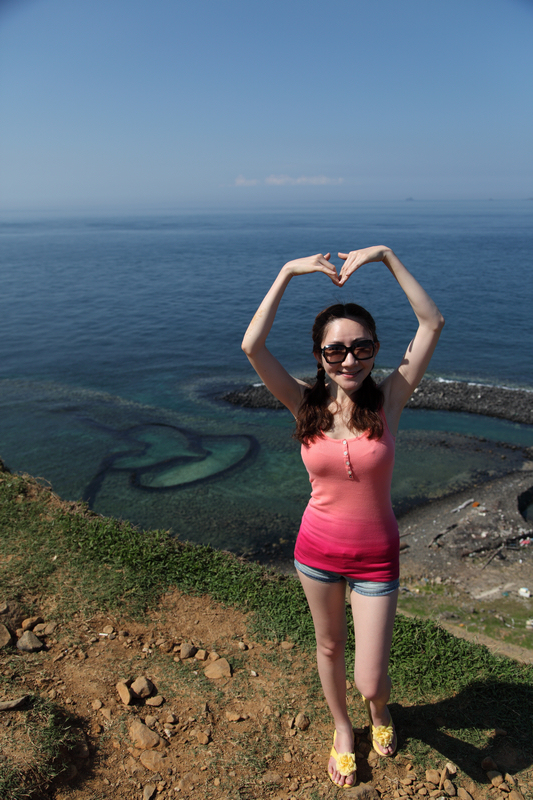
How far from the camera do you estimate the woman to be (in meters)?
3.19

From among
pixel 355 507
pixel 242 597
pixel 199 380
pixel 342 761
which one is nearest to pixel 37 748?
pixel 342 761

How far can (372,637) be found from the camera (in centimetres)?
323

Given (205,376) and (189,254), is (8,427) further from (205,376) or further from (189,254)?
(189,254)

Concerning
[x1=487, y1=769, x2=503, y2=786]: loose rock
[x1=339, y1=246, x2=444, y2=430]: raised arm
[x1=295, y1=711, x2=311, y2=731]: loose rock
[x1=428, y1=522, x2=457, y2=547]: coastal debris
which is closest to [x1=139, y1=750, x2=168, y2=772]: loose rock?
[x1=295, y1=711, x2=311, y2=731]: loose rock

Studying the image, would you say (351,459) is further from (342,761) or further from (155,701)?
(155,701)

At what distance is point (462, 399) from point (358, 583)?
55.3ft

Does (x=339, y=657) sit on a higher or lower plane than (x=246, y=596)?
higher

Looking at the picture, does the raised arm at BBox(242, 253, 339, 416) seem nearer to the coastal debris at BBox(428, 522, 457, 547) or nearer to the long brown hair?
the long brown hair

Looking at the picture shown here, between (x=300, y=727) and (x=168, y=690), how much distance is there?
1096mm

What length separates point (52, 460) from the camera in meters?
14.5

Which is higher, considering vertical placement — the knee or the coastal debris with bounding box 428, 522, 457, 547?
the knee

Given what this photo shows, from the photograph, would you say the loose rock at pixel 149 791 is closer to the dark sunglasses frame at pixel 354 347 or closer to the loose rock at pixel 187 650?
the loose rock at pixel 187 650

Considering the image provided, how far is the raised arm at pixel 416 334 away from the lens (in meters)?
3.30

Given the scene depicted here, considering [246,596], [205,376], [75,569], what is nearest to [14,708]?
[75,569]
